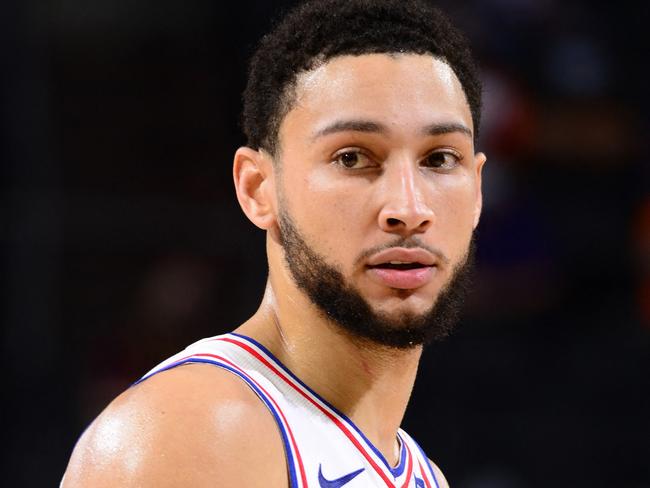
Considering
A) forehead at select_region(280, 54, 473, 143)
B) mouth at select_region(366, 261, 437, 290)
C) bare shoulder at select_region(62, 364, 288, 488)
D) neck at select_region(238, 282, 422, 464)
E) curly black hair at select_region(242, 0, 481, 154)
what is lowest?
bare shoulder at select_region(62, 364, 288, 488)

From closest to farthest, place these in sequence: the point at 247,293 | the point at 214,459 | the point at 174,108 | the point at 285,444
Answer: the point at 214,459
the point at 285,444
the point at 247,293
the point at 174,108

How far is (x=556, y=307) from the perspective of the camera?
7770 mm

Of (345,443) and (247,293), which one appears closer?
(345,443)

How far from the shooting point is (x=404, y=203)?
2715 millimetres

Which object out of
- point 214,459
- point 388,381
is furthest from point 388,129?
point 214,459

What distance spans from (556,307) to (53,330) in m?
3.60

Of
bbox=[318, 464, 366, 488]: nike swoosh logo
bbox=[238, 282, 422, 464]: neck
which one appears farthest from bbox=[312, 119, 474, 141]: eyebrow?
bbox=[318, 464, 366, 488]: nike swoosh logo

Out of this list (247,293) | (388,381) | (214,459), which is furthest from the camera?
(247,293)

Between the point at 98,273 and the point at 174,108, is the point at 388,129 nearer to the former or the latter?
the point at 98,273

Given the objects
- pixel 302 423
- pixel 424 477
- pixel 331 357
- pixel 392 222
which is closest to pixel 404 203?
pixel 392 222

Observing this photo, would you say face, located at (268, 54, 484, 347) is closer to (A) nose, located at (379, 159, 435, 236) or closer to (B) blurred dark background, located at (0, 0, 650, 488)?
(A) nose, located at (379, 159, 435, 236)

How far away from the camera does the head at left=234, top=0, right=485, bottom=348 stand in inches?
109

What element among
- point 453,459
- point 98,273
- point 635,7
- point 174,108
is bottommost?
point 453,459

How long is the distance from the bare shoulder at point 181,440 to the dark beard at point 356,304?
0.40m
